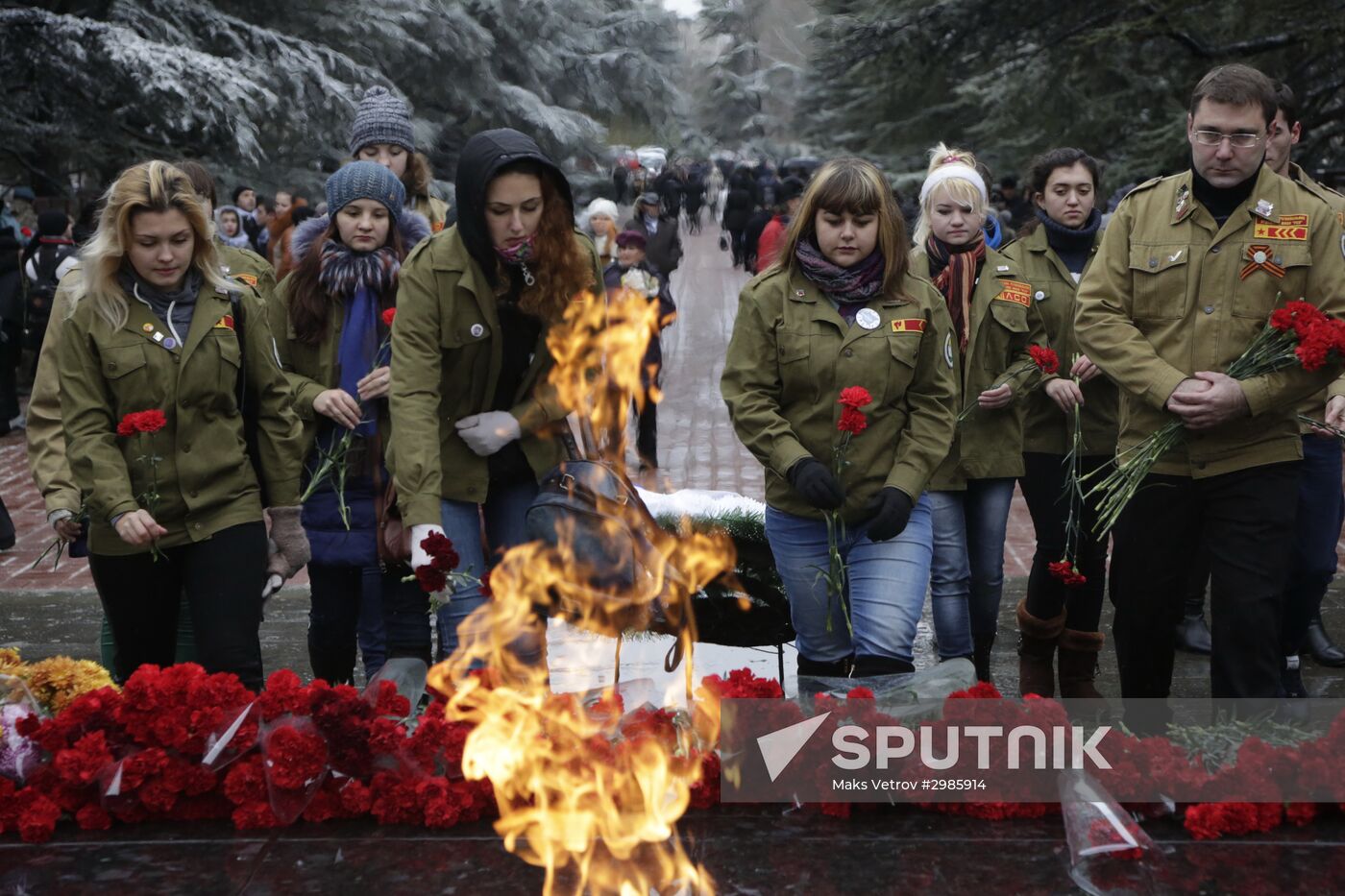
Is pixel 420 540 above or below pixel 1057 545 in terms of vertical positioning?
above

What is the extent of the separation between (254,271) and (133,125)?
575 inches

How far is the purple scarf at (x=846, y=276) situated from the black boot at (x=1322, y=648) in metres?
2.70

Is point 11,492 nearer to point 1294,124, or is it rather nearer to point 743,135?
point 1294,124

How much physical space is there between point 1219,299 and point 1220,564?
0.76 m

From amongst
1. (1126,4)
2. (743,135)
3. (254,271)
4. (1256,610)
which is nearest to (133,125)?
(1126,4)

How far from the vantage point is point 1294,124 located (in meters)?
5.38

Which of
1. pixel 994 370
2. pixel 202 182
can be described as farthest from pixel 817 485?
pixel 202 182

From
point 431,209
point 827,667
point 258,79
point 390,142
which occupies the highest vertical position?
point 258,79

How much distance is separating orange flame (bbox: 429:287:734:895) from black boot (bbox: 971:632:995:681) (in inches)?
49.2

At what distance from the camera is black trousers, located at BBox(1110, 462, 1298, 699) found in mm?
4152

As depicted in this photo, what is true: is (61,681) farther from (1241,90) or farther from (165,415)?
(1241,90)

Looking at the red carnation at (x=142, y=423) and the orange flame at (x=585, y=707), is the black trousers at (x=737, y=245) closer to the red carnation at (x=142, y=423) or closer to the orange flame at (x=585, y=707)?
the orange flame at (x=585, y=707)

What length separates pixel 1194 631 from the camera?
6145 mm

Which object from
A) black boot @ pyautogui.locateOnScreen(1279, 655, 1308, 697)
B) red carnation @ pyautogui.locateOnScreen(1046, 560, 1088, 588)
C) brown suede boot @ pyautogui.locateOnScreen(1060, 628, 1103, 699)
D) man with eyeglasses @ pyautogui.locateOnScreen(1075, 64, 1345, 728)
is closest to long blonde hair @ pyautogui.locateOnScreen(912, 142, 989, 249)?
man with eyeglasses @ pyautogui.locateOnScreen(1075, 64, 1345, 728)
